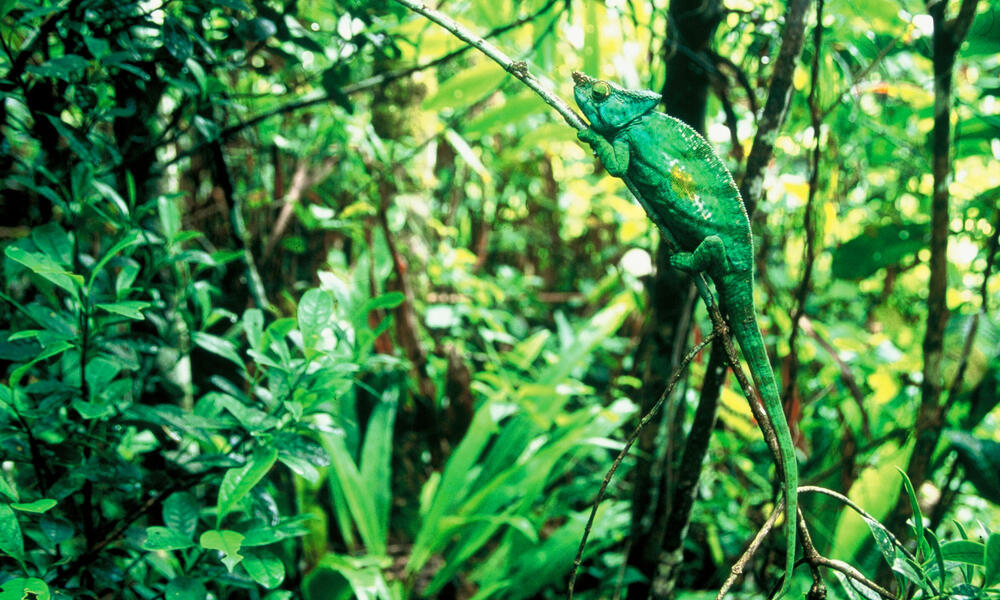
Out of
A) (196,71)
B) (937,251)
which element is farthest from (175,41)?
(937,251)

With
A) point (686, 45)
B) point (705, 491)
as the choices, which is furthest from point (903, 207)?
point (686, 45)

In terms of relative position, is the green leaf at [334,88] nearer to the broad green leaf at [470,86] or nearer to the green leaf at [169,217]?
the broad green leaf at [470,86]

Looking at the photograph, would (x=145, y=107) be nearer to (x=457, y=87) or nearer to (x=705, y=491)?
(x=457, y=87)

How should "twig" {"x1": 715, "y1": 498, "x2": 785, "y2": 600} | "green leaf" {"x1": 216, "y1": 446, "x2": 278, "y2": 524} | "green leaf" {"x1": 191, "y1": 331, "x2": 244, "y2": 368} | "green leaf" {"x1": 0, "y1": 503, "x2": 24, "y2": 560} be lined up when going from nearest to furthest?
"twig" {"x1": 715, "y1": 498, "x2": 785, "y2": 600} → "green leaf" {"x1": 0, "y1": 503, "x2": 24, "y2": 560} → "green leaf" {"x1": 216, "y1": 446, "x2": 278, "y2": 524} → "green leaf" {"x1": 191, "y1": 331, "x2": 244, "y2": 368}

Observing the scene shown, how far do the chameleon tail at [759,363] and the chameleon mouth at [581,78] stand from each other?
0.42m

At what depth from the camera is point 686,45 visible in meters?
1.49

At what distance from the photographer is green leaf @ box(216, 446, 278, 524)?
899mm

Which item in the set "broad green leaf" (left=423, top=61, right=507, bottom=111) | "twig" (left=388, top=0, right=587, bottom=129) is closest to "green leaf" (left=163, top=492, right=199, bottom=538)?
"twig" (left=388, top=0, right=587, bottom=129)

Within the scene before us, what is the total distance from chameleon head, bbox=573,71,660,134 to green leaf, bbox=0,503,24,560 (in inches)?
42.2

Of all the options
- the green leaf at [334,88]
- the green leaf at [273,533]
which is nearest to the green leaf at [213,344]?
the green leaf at [273,533]

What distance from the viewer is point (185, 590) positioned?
3.08ft

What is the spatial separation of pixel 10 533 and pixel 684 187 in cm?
114

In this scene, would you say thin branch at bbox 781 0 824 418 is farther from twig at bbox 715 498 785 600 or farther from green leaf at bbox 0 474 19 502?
green leaf at bbox 0 474 19 502

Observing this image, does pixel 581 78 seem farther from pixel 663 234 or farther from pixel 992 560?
pixel 992 560
